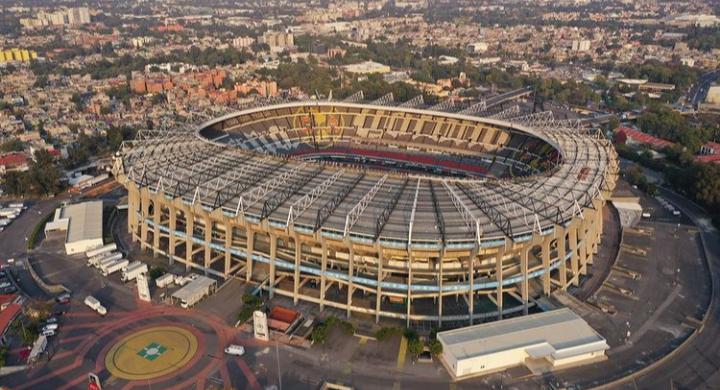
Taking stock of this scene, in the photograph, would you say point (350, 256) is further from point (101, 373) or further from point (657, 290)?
point (657, 290)

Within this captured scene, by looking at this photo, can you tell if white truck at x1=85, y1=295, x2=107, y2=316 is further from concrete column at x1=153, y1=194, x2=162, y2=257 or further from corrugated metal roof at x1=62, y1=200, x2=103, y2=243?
corrugated metal roof at x1=62, y1=200, x2=103, y2=243

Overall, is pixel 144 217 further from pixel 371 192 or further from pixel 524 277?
pixel 524 277

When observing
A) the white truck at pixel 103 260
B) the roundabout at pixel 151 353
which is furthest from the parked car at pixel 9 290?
the roundabout at pixel 151 353

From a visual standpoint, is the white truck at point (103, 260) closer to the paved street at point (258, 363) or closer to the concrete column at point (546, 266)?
the paved street at point (258, 363)

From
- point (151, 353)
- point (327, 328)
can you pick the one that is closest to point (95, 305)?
point (151, 353)

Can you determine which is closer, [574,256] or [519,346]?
[519,346]

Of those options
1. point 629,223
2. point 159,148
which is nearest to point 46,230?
point 159,148

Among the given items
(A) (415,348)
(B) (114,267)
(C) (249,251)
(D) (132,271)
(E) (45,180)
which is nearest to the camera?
(A) (415,348)
